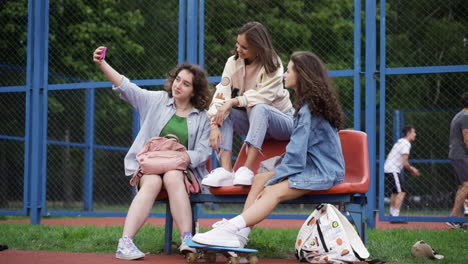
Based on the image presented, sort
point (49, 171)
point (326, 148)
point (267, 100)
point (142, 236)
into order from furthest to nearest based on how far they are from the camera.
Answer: point (49, 171), point (142, 236), point (267, 100), point (326, 148)

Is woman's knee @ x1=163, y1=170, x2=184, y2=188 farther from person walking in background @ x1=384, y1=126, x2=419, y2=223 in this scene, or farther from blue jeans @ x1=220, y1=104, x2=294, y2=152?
person walking in background @ x1=384, y1=126, x2=419, y2=223

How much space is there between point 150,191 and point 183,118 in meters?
0.63

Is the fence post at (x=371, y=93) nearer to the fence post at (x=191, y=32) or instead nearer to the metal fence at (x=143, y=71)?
the fence post at (x=191, y=32)

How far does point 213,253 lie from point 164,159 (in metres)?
0.68

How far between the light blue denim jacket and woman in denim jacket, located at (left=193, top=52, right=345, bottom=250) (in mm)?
557

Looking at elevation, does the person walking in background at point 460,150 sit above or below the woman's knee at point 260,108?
below

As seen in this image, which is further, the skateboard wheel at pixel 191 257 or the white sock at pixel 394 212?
the white sock at pixel 394 212

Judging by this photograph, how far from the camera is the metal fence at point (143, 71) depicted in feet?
36.8

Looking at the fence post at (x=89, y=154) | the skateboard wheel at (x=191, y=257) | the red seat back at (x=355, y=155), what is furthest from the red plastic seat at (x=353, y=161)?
the fence post at (x=89, y=154)

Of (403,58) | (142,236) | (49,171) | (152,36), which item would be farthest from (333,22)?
(142,236)

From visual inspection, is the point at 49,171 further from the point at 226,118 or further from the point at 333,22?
the point at 226,118

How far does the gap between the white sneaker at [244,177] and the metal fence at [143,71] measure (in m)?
5.75

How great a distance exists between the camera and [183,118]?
4.58m

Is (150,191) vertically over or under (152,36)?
under
